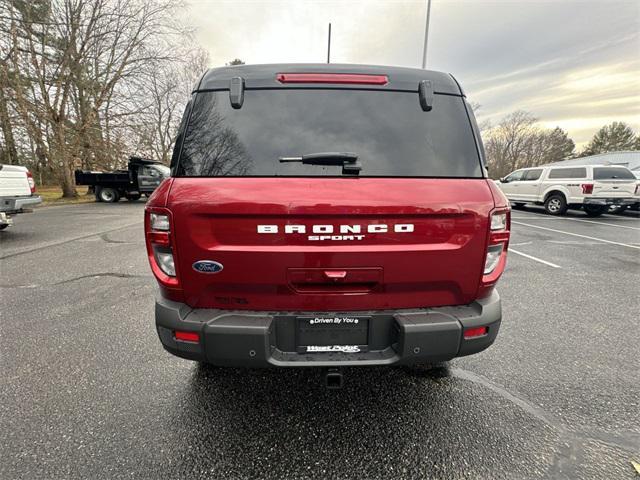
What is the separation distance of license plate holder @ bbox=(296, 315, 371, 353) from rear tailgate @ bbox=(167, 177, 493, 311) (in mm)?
68

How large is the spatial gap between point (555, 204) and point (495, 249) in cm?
1479

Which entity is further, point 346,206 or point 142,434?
point 142,434

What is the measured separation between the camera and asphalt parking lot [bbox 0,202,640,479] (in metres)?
1.78

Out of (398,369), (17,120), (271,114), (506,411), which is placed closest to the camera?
(271,114)

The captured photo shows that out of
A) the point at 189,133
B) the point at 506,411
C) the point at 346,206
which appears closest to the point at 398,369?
the point at 506,411

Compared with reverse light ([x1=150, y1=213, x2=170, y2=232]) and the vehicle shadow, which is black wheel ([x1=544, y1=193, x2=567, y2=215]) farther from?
reverse light ([x1=150, y1=213, x2=170, y2=232])

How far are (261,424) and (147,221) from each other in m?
1.42

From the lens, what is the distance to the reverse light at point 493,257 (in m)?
1.88

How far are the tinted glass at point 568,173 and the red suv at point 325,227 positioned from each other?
14.1m

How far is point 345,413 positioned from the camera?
2.14 m

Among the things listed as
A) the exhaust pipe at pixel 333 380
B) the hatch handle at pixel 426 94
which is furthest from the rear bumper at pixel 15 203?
the hatch handle at pixel 426 94

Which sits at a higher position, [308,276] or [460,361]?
[308,276]

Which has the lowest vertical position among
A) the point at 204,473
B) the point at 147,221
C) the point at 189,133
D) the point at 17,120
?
the point at 204,473

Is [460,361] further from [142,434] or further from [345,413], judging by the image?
[142,434]
